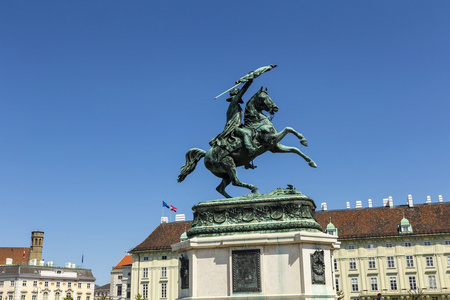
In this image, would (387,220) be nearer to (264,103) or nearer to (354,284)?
(354,284)

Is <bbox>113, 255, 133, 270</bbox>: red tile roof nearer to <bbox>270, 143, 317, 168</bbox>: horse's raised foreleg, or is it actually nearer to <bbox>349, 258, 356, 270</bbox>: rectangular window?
<bbox>349, 258, 356, 270</bbox>: rectangular window

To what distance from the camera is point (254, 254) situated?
52.5 ft

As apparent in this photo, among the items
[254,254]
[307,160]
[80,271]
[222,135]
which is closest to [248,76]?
[222,135]

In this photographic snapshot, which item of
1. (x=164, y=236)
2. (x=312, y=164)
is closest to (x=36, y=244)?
(x=164, y=236)

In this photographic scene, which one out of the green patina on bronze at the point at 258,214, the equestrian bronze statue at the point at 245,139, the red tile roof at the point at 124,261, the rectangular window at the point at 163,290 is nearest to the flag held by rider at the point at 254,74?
the equestrian bronze statue at the point at 245,139

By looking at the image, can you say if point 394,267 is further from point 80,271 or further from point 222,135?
point 80,271

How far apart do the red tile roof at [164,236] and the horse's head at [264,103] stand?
61818mm

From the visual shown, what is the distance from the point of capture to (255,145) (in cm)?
1792

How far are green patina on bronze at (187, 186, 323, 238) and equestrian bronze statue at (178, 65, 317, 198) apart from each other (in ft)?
2.77

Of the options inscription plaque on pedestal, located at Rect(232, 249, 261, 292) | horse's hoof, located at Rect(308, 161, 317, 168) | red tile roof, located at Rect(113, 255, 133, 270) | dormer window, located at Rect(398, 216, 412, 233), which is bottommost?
inscription plaque on pedestal, located at Rect(232, 249, 261, 292)

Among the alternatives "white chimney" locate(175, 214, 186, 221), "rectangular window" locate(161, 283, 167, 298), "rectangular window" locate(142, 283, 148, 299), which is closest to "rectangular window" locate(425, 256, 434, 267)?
"rectangular window" locate(161, 283, 167, 298)

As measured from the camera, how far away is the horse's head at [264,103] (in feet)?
60.2

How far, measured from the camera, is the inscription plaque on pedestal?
15758mm

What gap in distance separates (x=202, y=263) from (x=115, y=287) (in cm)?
11201
